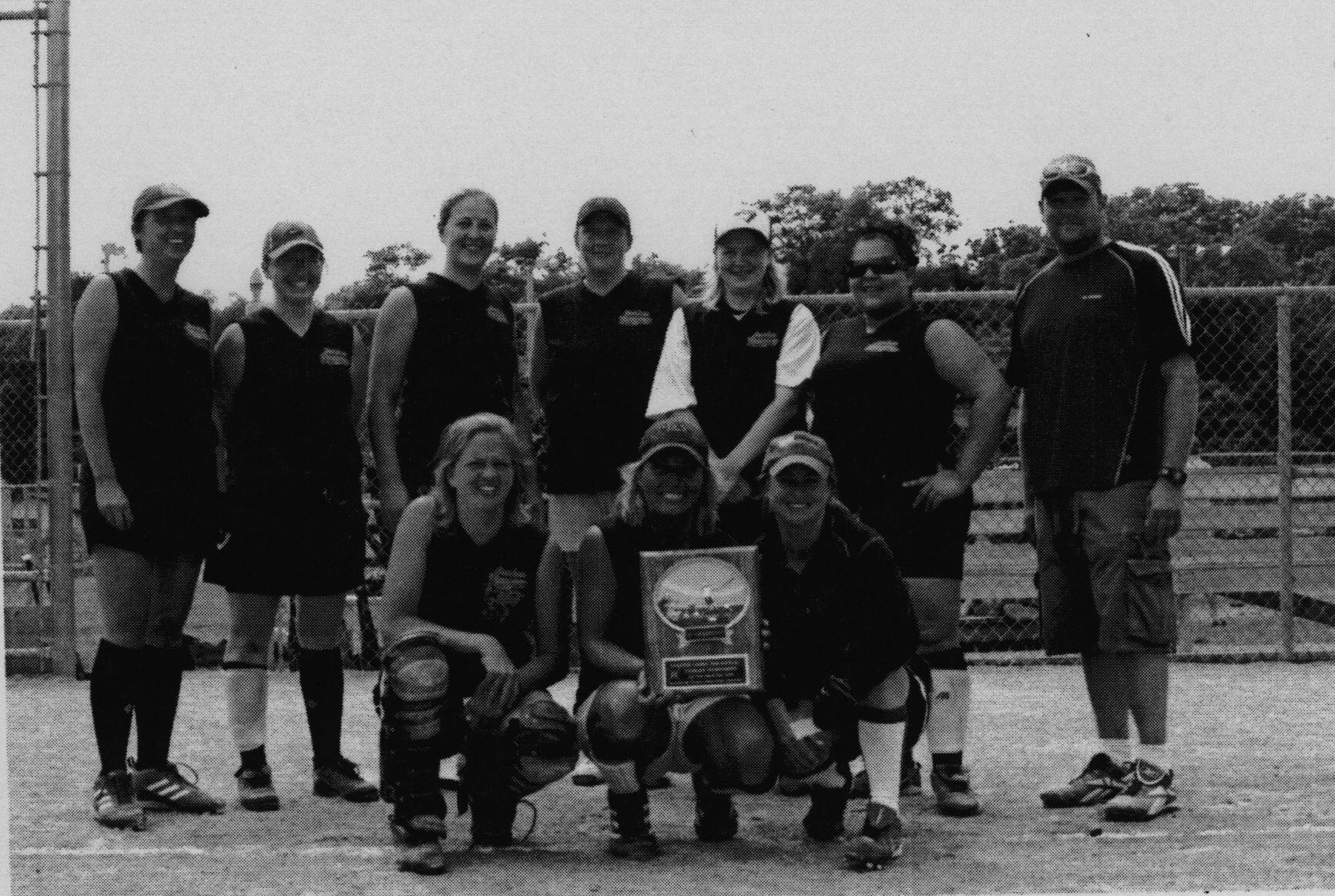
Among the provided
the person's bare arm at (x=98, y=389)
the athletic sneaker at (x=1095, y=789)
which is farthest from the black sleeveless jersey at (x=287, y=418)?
the athletic sneaker at (x=1095, y=789)

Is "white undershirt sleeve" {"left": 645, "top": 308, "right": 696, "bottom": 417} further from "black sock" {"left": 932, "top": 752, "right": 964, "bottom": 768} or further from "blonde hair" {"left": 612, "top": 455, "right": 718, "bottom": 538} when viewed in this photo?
"black sock" {"left": 932, "top": 752, "right": 964, "bottom": 768}

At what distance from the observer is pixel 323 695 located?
5.12 metres

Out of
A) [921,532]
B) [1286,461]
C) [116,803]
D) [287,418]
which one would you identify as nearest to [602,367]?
[287,418]

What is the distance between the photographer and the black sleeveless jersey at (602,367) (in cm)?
524

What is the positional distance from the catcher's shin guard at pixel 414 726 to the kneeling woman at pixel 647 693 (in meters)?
0.40

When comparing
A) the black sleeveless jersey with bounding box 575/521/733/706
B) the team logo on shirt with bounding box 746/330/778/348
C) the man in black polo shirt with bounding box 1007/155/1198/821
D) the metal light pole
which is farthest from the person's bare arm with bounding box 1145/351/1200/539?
the metal light pole

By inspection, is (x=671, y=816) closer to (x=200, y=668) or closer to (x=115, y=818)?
(x=115, y=818)

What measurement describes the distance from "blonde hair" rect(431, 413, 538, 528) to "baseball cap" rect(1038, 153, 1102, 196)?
6.17ft

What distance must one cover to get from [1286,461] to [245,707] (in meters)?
5.72

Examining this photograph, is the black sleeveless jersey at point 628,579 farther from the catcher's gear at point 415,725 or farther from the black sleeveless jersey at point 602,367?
the black sleeveless jersey at point 602,367

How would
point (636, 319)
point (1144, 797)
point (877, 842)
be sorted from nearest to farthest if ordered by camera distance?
point (877, 842) < point (1144, 797) < point (636, 319)

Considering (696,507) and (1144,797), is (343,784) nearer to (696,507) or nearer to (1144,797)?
(696,507)

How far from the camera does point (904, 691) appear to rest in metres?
4.37

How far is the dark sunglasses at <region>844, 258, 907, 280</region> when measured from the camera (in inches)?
192
